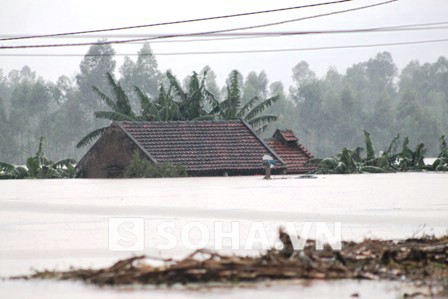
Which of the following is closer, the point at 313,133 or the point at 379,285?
the point at 379,285

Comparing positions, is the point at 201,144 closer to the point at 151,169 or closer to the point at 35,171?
the point at 151,169

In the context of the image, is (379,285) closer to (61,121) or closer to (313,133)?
(61,121)

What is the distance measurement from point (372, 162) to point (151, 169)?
11517mm

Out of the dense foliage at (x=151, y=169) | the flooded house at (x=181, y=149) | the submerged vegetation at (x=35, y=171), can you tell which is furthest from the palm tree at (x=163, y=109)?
the dense foliage at (x=151, y=169)

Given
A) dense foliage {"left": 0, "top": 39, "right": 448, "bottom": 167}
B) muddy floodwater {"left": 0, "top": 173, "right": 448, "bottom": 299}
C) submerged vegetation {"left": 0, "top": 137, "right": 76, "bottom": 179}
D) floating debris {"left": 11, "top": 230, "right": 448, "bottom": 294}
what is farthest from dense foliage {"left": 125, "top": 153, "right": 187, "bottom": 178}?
dense foliage {"left": 0, "top": 39, "right": 448, "bottom": 167}

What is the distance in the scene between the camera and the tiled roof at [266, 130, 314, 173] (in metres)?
46.1

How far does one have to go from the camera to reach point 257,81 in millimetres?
195750

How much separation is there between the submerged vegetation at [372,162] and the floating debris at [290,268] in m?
35.2

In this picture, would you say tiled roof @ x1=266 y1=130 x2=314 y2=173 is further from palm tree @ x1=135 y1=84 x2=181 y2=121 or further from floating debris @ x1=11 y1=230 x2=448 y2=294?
floating debris @ x1=11 y1=230 x2=448 y2=294

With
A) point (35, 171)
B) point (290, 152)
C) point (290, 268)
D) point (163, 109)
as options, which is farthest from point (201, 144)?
point (290, 268)

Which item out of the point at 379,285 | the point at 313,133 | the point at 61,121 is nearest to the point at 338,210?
the point at 379,285

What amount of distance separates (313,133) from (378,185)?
13715 centimetres

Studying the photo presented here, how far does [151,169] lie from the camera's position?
4078 cm

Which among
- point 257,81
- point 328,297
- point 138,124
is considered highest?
point 257,81
